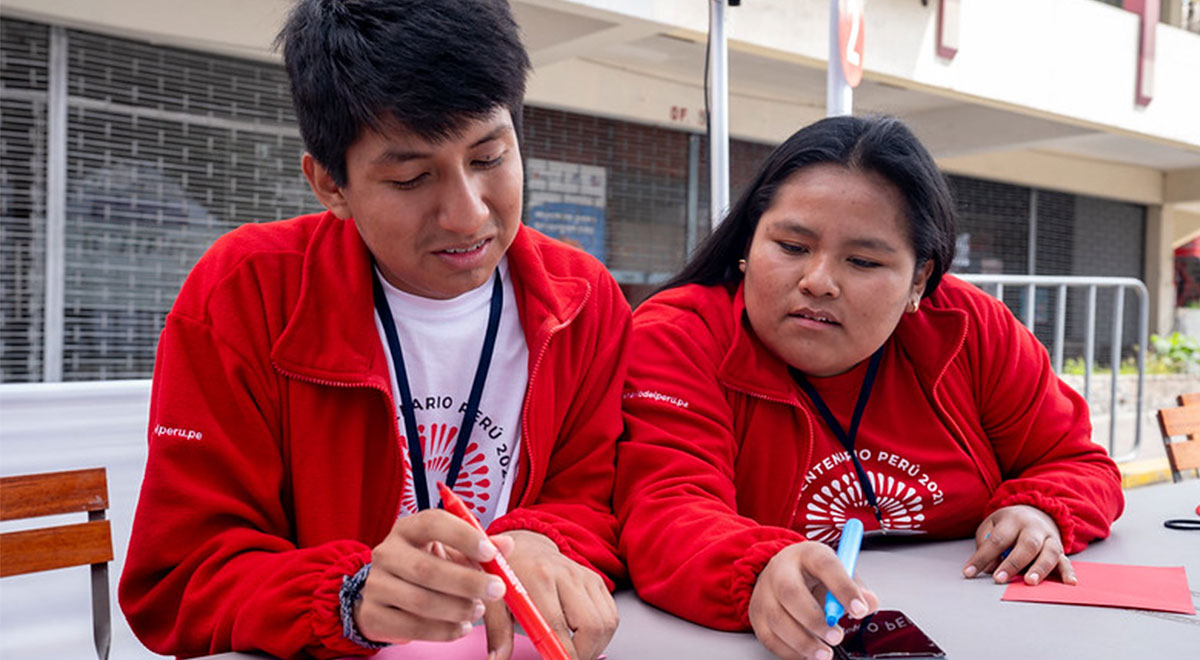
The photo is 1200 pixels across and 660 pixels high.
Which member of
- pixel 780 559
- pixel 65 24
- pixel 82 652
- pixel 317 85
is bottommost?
pixel 82 652

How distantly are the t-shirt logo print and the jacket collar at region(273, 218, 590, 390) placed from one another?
0.15 m

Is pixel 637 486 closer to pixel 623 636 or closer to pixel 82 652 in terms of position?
pixel 623 636

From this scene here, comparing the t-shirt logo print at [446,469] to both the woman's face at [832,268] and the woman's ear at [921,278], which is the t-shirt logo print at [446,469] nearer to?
the woman's face at [832,268]

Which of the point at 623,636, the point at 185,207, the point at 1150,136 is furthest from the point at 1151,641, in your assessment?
the point at 1150,136

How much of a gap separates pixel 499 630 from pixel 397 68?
714mm

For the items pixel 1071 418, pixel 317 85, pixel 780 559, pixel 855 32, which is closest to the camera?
pixel 780 559

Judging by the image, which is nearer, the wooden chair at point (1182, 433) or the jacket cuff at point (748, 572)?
the jacket cuff at point (748, 572)

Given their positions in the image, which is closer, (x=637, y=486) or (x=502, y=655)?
(x=502, y=655)

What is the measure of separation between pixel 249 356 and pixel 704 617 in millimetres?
707

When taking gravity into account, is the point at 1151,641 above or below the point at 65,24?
below

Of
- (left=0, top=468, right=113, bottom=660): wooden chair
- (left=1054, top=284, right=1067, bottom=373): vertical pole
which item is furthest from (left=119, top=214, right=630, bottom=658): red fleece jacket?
(left=1054, top=284, right=1067, bottom=373): vertical pole

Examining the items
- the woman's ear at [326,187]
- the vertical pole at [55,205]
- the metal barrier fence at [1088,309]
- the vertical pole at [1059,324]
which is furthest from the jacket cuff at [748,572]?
the vertical pole at [55,205]

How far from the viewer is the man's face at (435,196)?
52.2 inches

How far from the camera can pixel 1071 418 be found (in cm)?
206
